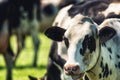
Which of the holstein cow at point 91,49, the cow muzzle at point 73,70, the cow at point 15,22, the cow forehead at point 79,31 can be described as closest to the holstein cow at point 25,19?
the cow at point 15,22

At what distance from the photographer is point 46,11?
63.7ft

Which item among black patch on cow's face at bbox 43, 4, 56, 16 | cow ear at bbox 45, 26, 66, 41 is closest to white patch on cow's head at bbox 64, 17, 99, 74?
cow ear at bbox 45, 26, 66, 41

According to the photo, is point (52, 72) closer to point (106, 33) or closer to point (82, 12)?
point (82, 12)

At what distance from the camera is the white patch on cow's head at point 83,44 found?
6.62 meters

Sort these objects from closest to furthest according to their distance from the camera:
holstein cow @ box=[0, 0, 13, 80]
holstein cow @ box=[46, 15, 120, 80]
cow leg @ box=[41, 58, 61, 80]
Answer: holstein cow @ box=[46, 15, 120, 80]
cow leg @ box=[41, 58, 61, 80]
holstein cow @ box=[0, 0, 13, 80]

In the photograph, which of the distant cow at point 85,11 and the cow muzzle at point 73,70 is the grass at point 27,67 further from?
the cow muzzle at point 73,70

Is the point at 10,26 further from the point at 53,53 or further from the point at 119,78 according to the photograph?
the point at 119,78

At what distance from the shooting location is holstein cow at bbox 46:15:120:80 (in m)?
6.60

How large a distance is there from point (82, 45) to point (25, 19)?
30.0ft

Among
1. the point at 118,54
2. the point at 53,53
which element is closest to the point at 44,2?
the point at 53,53

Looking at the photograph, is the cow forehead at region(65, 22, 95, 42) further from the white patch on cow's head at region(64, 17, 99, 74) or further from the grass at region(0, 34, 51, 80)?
the grass at region(0, 34, 51, 80)

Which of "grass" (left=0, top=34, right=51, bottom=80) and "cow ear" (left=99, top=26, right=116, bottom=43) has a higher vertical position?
"cow ear" (left=99, top=26, right=116, bottom=43)

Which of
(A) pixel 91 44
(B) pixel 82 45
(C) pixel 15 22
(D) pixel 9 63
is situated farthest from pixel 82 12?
(C) pixel 15 22

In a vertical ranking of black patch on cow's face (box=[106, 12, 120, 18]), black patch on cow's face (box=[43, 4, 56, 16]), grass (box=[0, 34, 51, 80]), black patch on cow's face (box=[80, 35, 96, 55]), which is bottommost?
grass (box=[0, 34, 51, 80])
